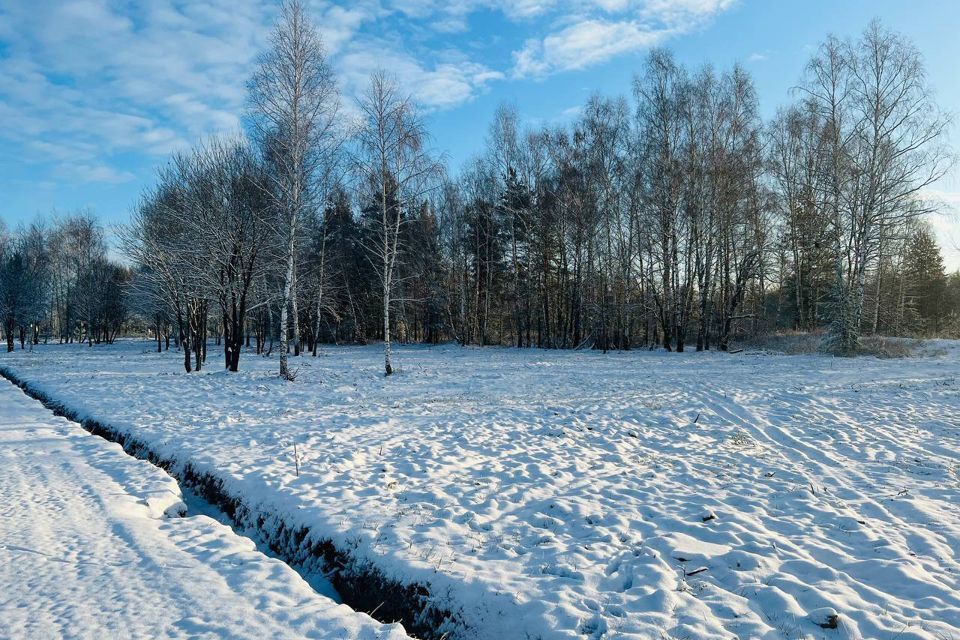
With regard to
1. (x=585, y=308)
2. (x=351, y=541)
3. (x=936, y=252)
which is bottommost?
(x=351, y=541)

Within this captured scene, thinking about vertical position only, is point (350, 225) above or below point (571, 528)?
above

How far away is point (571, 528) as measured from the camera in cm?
503

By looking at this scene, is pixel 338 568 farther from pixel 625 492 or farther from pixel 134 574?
pixel 625 492

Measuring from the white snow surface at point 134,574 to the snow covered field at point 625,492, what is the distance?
1.46 feet

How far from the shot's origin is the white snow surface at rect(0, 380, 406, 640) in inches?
135

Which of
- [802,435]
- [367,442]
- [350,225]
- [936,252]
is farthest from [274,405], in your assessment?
[936,252]

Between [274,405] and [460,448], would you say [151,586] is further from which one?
[274,405]

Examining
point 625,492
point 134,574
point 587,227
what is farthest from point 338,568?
point 587,227

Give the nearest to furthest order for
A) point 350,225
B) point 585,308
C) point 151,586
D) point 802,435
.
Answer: point 151,586 → point 802,435 → point 585,308 → point 350,225

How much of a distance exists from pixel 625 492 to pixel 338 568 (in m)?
3.42

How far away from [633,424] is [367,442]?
16.3 feet

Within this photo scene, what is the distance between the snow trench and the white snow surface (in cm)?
→ 48

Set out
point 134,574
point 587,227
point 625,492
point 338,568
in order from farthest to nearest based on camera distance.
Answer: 1. point 587,227
2. point 625,492
3. point 338,568
4. point 134,574

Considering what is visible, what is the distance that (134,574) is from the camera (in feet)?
13.4
